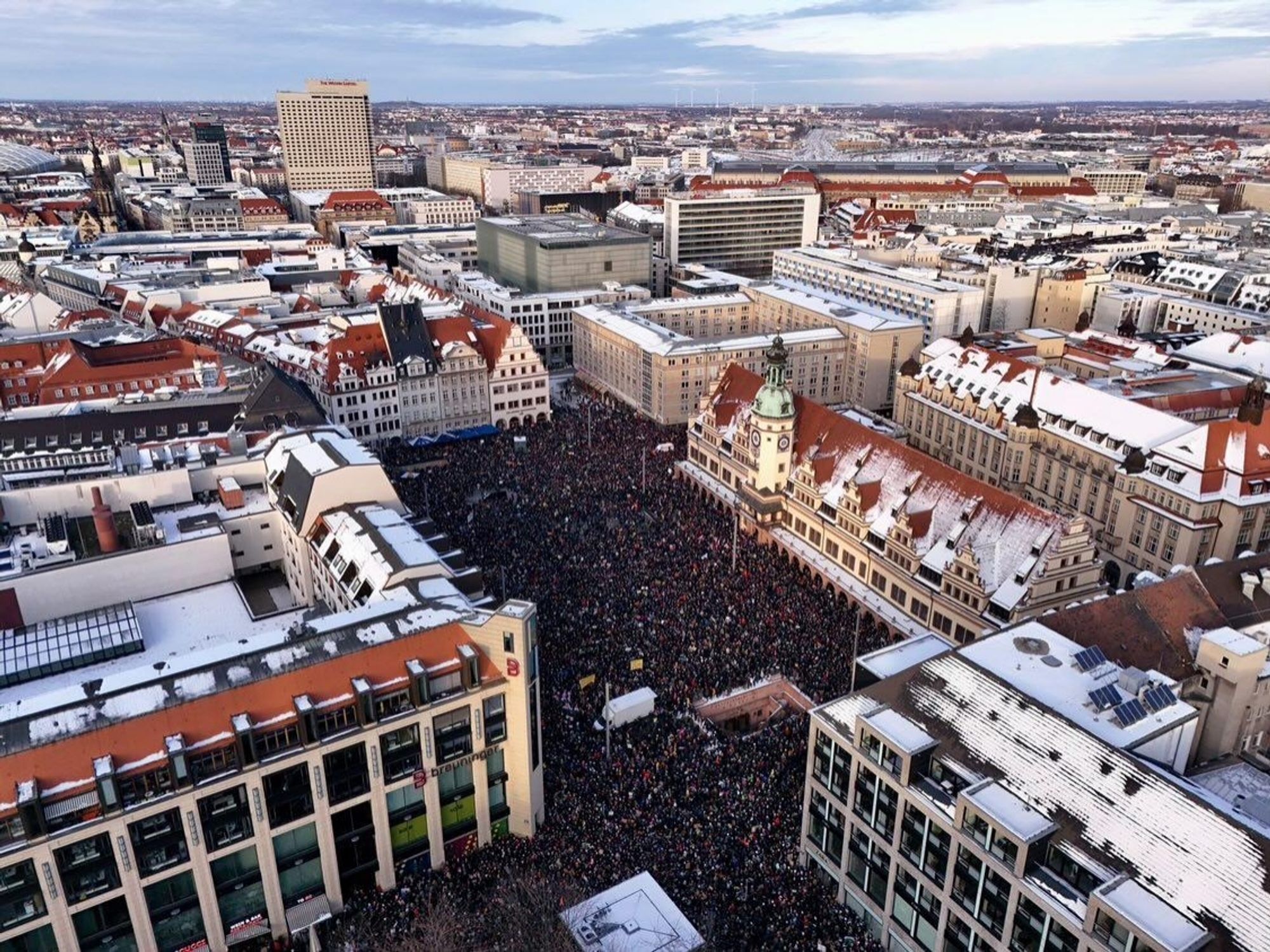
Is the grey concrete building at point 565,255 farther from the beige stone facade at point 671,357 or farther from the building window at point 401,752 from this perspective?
the building window at point 401,752

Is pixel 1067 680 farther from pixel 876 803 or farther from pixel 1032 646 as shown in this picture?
pixel 876 803

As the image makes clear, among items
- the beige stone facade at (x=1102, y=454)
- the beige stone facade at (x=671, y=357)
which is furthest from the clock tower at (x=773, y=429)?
the beige stone facade at (x=671, y=357)

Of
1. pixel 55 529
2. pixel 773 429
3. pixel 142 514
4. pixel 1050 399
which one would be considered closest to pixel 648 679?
pixel 773 429

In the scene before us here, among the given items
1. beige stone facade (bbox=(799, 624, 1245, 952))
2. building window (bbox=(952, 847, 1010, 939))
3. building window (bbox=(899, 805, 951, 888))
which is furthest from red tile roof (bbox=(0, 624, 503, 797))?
building window (bbox=(952, 847, 1010, 939))

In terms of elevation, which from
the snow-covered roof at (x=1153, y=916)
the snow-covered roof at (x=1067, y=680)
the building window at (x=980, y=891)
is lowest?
the building window at (x=980, y=891)

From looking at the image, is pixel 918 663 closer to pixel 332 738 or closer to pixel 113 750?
pixel 332 738

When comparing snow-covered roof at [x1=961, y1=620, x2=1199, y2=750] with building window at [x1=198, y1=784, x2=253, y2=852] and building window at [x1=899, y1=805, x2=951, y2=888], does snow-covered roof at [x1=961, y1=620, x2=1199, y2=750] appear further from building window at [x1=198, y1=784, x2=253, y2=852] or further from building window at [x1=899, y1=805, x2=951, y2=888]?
building window at [x1=198, y1=784, x2=253, y2=852]
